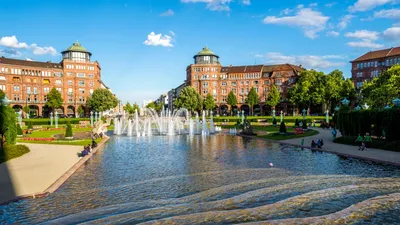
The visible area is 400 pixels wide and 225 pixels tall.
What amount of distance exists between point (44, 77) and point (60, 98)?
36.5 ft

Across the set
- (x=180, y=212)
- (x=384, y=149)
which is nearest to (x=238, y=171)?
(x=180, y=212)

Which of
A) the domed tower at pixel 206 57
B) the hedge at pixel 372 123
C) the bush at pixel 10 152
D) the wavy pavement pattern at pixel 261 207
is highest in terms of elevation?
the domed tower at pixel 206 57

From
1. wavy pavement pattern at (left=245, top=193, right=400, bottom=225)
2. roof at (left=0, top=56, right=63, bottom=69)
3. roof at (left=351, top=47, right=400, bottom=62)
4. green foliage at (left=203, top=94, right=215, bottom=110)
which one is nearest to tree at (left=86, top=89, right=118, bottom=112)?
roof at (left=0, top=56, right=63, bottom=69)

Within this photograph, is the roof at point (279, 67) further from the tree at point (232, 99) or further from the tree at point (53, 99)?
the tree at point (53, 99)

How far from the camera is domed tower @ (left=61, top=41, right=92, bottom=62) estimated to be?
10800cm

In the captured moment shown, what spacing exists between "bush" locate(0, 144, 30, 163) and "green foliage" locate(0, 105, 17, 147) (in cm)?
68

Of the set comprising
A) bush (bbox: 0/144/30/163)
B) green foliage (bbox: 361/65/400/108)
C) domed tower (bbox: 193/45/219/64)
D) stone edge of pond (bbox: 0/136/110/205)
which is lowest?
stone edge of pond (bbox: 0/136/110/205)

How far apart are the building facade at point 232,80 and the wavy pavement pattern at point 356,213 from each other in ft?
335

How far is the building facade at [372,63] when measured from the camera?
314 ft

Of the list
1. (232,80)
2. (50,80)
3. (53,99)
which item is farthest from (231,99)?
(50,80)

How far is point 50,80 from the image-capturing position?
344ft

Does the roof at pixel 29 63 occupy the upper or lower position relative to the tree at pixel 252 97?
upper

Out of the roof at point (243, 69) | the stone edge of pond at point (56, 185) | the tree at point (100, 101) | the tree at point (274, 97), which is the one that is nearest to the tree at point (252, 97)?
the tree at point (274, 97)

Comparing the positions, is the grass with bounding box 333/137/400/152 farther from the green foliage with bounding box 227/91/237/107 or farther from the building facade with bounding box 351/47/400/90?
the green foliage with bounding box 227/91/237/107
